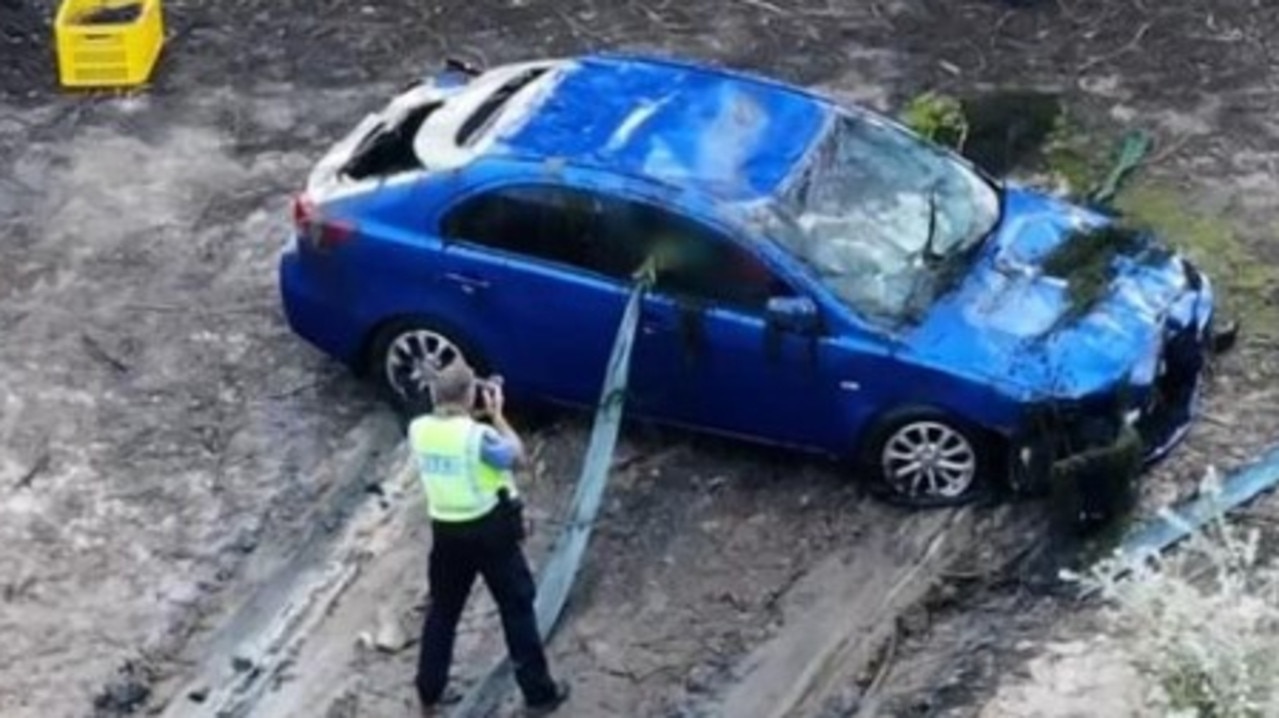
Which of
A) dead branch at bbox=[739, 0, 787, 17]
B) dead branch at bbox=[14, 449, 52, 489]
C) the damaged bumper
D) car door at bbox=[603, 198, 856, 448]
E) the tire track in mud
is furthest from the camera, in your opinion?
dead branch at bbox=[739, 0, 787, 17]

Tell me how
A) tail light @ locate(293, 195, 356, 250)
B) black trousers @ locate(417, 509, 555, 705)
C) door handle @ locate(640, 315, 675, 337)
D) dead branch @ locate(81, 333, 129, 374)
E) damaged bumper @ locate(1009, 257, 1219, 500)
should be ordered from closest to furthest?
black trousers @ locate(417, 509, 555, 705), damaged bumper @ locate(1009, 257, 1219, 500), door handle @ locate(640, 315, 675, 337), tail light @ locate(293, 195, 356, 250), dead branch @ locate(81, 333, 129, 374)

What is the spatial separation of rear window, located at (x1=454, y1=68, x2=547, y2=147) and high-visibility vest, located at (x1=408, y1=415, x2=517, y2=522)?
2455 mm

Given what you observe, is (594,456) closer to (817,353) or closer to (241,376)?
(817,353)

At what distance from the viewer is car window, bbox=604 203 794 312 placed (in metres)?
11.4

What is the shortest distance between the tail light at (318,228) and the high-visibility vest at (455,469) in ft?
7.46

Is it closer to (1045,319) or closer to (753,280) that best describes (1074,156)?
(1045,319)

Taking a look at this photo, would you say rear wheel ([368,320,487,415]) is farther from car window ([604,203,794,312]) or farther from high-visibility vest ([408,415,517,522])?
high-visibility vest ([408,415,517,522])

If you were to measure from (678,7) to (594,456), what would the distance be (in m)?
5.18

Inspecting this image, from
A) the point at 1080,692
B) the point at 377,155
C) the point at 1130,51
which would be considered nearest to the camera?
the point at 1080,692

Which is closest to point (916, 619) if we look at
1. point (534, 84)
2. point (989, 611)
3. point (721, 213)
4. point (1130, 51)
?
point (989, 611)

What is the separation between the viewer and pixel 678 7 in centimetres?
1608

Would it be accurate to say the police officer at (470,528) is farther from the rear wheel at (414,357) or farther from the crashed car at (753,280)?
the rear wheel at (414,357)

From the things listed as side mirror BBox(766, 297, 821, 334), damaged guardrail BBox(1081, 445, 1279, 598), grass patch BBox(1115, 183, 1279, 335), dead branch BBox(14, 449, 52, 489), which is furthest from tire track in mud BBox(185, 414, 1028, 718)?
grass patch BBox(1115, 183, 1279, 335)

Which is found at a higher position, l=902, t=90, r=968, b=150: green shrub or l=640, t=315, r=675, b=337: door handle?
l=640, t=315, r=675, b=337: door handle
